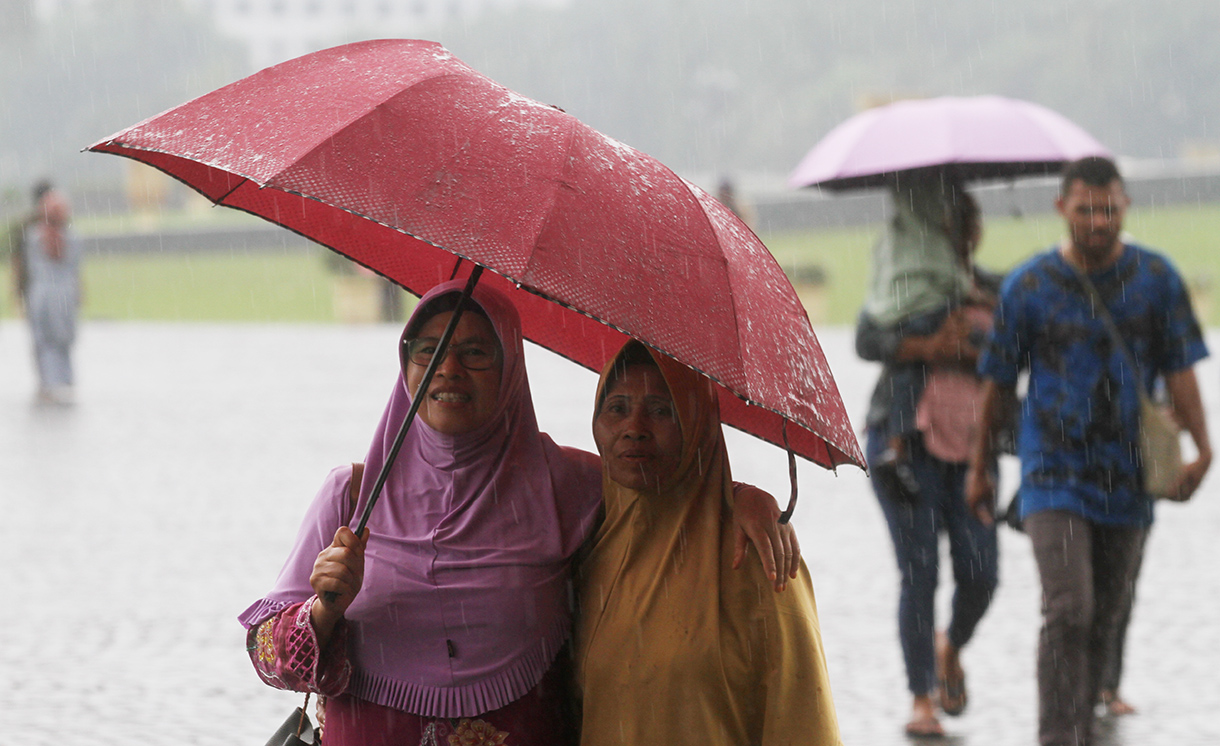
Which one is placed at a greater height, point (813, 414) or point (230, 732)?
point (813, 414)

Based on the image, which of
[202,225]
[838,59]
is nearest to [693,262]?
[202,225]

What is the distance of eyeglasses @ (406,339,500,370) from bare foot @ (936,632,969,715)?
318cm

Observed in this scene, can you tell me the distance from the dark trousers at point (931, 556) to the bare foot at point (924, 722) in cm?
4

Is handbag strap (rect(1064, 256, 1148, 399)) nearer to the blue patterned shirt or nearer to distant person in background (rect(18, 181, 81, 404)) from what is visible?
the blue patterned shirt

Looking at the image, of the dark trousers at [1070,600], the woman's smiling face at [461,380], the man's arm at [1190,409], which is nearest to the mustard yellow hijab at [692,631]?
the woman's smiling face at [461,380]

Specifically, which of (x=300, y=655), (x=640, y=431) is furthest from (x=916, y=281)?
(x=300, y=655)

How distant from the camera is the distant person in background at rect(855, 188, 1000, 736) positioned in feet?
17.8

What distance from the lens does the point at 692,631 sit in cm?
283

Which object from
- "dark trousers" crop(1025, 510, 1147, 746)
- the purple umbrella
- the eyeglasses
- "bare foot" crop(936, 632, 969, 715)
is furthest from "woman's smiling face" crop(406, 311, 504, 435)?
the purple umbrella

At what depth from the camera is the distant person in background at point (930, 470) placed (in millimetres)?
5430

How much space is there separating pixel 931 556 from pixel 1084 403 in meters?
0.95

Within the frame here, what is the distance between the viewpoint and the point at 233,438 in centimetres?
1282

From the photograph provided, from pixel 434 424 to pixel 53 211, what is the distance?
13459 mm

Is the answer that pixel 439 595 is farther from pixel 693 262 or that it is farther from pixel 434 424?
pixel 693 262
